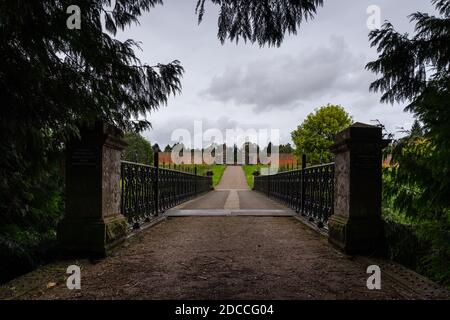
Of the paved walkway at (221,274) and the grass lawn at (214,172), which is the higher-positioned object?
the grass lawn at (214,172)

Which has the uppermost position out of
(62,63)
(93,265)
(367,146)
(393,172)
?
(62,63)

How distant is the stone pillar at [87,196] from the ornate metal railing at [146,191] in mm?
1450

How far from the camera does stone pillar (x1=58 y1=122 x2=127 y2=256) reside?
473 cm

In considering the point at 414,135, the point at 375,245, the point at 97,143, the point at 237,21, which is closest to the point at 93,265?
the point at 97,143

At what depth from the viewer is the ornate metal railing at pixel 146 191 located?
22.5 ft

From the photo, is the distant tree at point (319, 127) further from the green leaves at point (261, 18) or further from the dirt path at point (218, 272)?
the green leaves at point (261, 18)

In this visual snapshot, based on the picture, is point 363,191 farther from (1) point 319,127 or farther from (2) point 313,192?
(1) point 319,127

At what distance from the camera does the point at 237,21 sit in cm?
373

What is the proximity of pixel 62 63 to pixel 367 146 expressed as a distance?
3809 mm

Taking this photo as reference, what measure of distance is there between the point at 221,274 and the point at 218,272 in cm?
10

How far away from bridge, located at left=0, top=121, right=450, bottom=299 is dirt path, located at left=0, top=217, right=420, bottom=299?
0.01 m

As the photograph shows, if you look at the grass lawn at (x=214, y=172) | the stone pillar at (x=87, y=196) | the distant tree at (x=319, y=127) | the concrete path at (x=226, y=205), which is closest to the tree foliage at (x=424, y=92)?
the stone pillar at (x=87, y=196)

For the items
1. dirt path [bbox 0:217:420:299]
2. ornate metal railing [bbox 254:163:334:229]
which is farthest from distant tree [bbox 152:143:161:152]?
dirt path [bbox 0:217:420:299]
